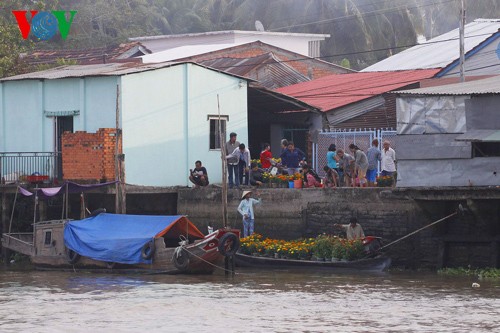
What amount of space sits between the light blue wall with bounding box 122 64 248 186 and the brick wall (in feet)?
1.76

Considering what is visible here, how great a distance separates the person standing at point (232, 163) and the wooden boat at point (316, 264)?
3055mm

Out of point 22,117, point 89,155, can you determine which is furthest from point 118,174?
point 22,117

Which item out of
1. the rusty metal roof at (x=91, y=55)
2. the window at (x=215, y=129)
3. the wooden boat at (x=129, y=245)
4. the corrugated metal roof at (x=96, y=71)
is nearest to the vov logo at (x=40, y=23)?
the corrugated metal roof at (x=96, y=71)

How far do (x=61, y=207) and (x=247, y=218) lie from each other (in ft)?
21.4

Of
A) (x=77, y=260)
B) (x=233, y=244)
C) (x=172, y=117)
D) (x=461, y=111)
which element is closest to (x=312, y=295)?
(x=233, y=244)

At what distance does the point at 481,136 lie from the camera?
2406 cm

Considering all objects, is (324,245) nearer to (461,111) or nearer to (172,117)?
(461,111)

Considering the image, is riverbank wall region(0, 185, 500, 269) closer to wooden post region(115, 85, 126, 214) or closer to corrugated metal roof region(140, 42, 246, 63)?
wooden post region(115, 85, 126, 214)

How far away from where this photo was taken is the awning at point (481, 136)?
23834 mm

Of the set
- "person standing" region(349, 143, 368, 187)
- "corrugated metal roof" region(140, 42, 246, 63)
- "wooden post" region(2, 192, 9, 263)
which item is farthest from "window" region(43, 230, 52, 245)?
"corrugated metal roof" region(140, 42, 246, 63)

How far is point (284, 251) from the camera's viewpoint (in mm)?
27125

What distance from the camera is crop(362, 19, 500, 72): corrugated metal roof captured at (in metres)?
38.2

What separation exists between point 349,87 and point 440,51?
18.1ft

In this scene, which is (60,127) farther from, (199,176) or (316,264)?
(316,264)
